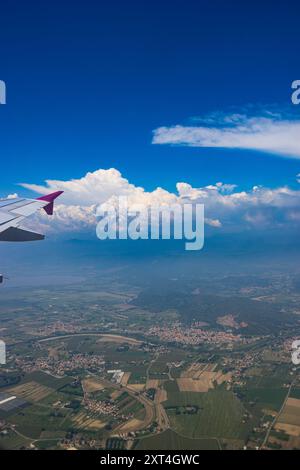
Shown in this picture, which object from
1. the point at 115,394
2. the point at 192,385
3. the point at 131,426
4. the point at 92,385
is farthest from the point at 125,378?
the point at 131,426

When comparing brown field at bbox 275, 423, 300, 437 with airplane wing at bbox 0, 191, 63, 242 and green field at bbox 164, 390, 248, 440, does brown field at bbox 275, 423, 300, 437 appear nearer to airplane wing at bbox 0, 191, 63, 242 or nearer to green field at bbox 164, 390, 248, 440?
green field at bbox 164, 390, 248, 440

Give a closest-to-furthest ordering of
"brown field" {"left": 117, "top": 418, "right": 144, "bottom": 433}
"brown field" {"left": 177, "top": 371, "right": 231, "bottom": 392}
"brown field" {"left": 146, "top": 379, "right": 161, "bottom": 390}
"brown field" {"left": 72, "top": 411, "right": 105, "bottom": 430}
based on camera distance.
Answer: "brown field" {"left": 117, "top": 418, "right": 144, "bottom": 433} → "brown field" {"left": 72, "top": 411, "right": 105, "bottom": 430} → "brown field" {"left": 177, "top": 371, "right": 231, "bottom": 392} → "brown field" {"left": 146, "top": 379, "right": 161, "bottom": 390}

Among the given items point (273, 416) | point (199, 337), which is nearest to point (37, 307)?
point (199, 337)

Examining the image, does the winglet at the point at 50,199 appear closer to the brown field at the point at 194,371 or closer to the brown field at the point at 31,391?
the brown field at the point at 31,391

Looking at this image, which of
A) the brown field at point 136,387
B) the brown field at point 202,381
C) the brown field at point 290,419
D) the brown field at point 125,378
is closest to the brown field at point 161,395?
the brown field at point 136,387

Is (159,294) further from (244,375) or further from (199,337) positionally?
(244,375)

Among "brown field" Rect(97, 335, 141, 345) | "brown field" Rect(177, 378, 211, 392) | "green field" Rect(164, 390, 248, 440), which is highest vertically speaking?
"green field" Rect(164, 390, 248, 440)

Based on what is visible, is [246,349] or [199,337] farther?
[199,337]

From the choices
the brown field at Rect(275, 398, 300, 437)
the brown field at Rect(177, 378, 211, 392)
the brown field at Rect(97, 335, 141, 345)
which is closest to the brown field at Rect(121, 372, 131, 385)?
the brown field at Rect(177, 378, 211, 392)
